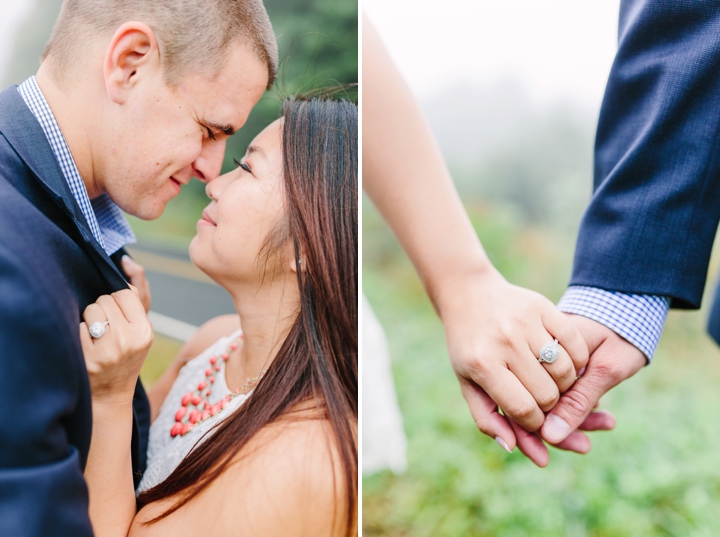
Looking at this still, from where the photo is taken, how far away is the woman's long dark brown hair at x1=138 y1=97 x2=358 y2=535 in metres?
0.96

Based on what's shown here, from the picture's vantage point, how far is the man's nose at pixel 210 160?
985 millimetres

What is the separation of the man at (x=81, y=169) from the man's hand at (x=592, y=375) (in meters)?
0.82

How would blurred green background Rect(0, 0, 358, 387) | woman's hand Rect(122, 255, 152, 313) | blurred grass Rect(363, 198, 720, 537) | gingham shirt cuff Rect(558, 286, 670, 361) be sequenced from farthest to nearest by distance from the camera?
1. blurred grass Rect(363, 198, 720, 537)
2. gingham shirt cuff Rect(558, 286, 670, 361)
3. woman's hand Rect(122, 255, 152, 313)
4. blurred green background Rect(0, 0, 358, 387)

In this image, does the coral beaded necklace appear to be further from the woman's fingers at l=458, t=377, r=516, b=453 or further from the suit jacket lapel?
the woman's fingers at l=458, t=377, r=516, b=453

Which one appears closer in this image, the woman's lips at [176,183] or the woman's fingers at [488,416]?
the woman's lips at [176,183]

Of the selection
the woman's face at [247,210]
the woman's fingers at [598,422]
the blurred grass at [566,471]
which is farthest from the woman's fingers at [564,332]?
the blurred grass at [566,471]

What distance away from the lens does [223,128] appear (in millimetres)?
960

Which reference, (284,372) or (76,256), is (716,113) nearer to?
(284,372)

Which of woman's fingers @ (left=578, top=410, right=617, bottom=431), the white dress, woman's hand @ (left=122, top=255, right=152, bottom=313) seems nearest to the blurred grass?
the white dress

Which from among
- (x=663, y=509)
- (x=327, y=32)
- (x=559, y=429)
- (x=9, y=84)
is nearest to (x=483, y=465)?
(x=663, y=509)

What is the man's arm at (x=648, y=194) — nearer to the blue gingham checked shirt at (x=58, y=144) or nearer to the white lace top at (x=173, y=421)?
the white lace top at (x=173, y=421)

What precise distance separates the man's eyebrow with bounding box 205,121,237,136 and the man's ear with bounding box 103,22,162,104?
11 cm

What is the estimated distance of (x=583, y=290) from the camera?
1278 mm

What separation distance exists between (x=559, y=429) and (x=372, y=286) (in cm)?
299
